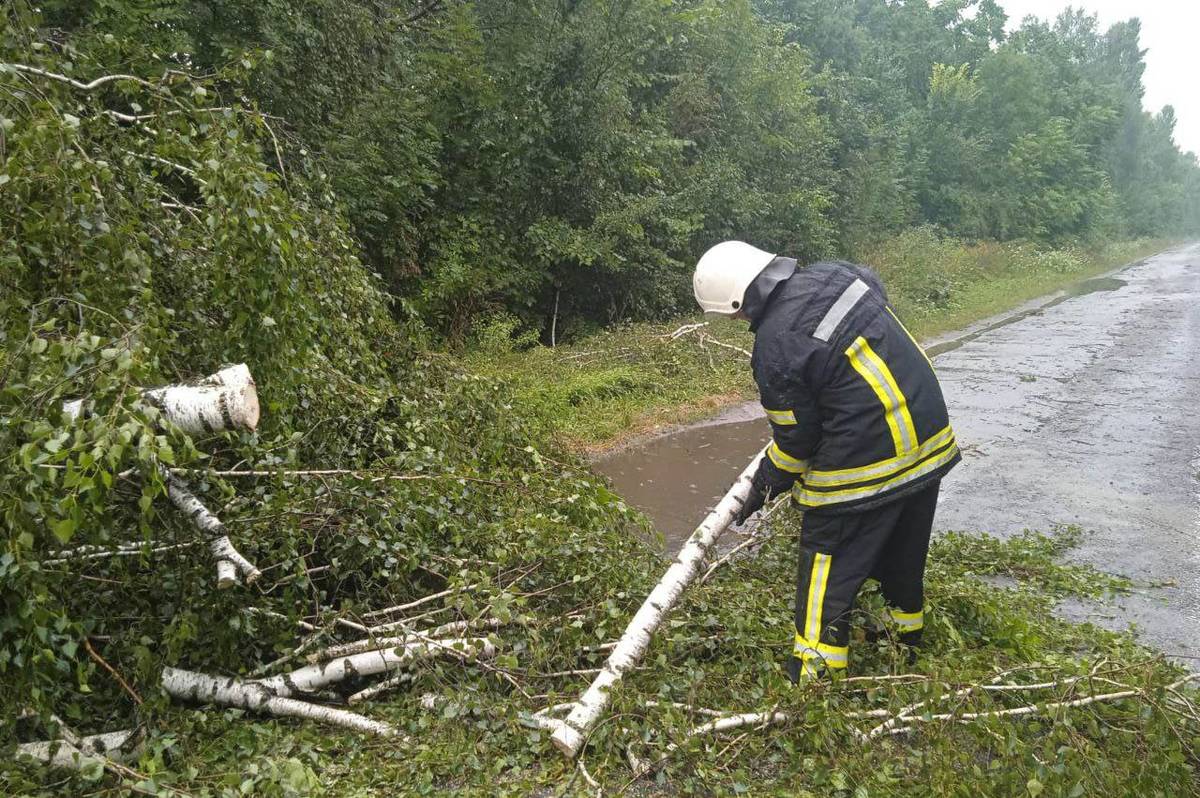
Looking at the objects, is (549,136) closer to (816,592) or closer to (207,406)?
(816,592)

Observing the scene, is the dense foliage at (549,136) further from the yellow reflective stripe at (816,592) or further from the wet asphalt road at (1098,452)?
the wet asphalt road at (1098,452)

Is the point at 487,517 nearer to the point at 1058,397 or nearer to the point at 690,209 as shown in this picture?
the point at 1058,397

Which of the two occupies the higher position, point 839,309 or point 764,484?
point 839,309

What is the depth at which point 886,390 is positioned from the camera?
297 cm

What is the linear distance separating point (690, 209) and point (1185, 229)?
71.2 m

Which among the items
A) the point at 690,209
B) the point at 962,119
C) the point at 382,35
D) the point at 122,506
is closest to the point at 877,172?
the point at 690,209

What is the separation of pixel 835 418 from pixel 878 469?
0.23 m

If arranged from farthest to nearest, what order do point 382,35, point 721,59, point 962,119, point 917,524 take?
1. point 962,119
2. point 721,59
3. point 382,35
4. point 917,524

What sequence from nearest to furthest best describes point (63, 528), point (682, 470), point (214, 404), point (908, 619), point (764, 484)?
point (63, 528) < point (214, 404) < point (764, 484) < point (908, 619) < point (682, 470)

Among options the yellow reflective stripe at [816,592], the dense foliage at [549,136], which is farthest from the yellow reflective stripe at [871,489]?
the dense foliage at [549,136]

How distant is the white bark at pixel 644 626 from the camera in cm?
262

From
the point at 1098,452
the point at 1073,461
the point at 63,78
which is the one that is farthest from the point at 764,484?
the point at 1098,452

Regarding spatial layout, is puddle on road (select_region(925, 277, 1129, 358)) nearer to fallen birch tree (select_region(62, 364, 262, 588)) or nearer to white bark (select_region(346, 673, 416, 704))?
white bark (select_region(346, 673, 416, 704))

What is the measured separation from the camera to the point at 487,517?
3.97 m
